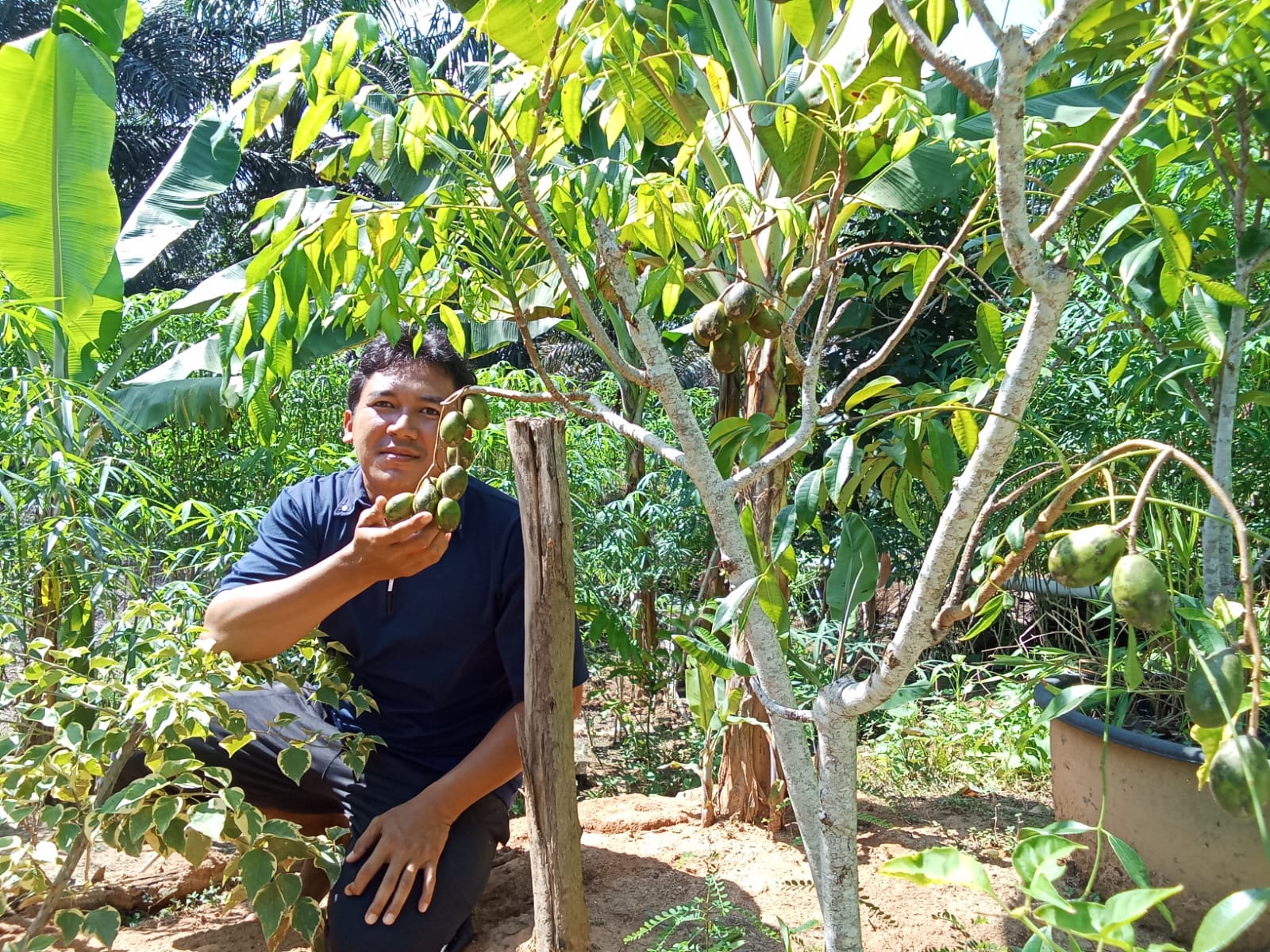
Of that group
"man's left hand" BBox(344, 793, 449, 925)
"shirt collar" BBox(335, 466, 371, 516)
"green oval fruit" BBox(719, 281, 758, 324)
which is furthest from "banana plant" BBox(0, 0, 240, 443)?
"green oval fruit" BBox(719, 281, 758, 324)

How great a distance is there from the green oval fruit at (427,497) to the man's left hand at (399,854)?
947 mm

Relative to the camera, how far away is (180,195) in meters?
4.14

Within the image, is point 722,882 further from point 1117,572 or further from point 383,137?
point 383,137

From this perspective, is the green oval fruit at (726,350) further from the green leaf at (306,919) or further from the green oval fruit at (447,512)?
the green leaf at (306,919)

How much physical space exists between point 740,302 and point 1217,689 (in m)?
0.74

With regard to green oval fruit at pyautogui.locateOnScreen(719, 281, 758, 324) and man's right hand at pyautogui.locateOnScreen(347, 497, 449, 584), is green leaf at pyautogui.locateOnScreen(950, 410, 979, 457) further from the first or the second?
man's right hand at pyautogui.locateOnScreen(347, 497, 449, 584)

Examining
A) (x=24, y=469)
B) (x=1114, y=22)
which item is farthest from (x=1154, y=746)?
(x=24, y=469)

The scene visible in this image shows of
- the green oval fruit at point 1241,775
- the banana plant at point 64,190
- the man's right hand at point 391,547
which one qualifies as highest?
the banana plant at point 64,190

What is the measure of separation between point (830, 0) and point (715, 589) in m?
2.42

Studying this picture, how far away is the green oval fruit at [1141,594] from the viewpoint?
70 centimetres

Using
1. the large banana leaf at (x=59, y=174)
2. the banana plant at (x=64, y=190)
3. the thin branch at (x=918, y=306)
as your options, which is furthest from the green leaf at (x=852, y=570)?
the large banana leaf at (x=59, y=174)

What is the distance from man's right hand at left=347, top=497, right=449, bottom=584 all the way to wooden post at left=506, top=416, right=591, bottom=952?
0.16 metres

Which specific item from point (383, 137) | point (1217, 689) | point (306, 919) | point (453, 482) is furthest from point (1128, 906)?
point (306, 919)

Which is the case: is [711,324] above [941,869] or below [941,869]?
above
